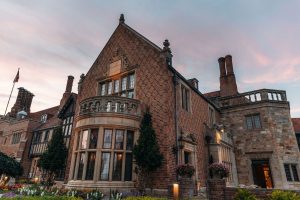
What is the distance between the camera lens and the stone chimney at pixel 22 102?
1496 inches

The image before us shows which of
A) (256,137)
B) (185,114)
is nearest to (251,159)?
(256,137)

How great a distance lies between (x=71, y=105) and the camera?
21.1 meters

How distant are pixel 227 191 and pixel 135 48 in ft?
36.1

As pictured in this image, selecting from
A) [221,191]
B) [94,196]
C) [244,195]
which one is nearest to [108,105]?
[94,196]

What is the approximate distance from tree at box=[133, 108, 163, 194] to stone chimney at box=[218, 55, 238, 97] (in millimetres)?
15490

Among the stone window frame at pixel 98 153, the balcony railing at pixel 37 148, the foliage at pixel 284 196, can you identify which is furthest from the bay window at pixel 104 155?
the balcony railing at pixel 37 148

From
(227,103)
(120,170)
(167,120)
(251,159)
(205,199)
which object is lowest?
(205,199)

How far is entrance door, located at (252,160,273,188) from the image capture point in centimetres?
1761

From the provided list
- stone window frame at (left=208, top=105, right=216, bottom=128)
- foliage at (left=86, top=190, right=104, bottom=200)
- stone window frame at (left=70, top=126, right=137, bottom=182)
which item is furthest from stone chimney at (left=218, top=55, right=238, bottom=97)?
foliage at (left=86, top=190, right=104, bottom=200)

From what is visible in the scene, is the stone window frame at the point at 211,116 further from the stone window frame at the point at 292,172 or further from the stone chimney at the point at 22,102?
the stone chimney at the point at 22,102

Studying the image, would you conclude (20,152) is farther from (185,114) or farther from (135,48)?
(185,114)

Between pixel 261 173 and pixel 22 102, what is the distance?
3950cm

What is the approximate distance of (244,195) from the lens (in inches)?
269

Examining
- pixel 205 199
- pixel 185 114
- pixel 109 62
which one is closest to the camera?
pixel 205 199
